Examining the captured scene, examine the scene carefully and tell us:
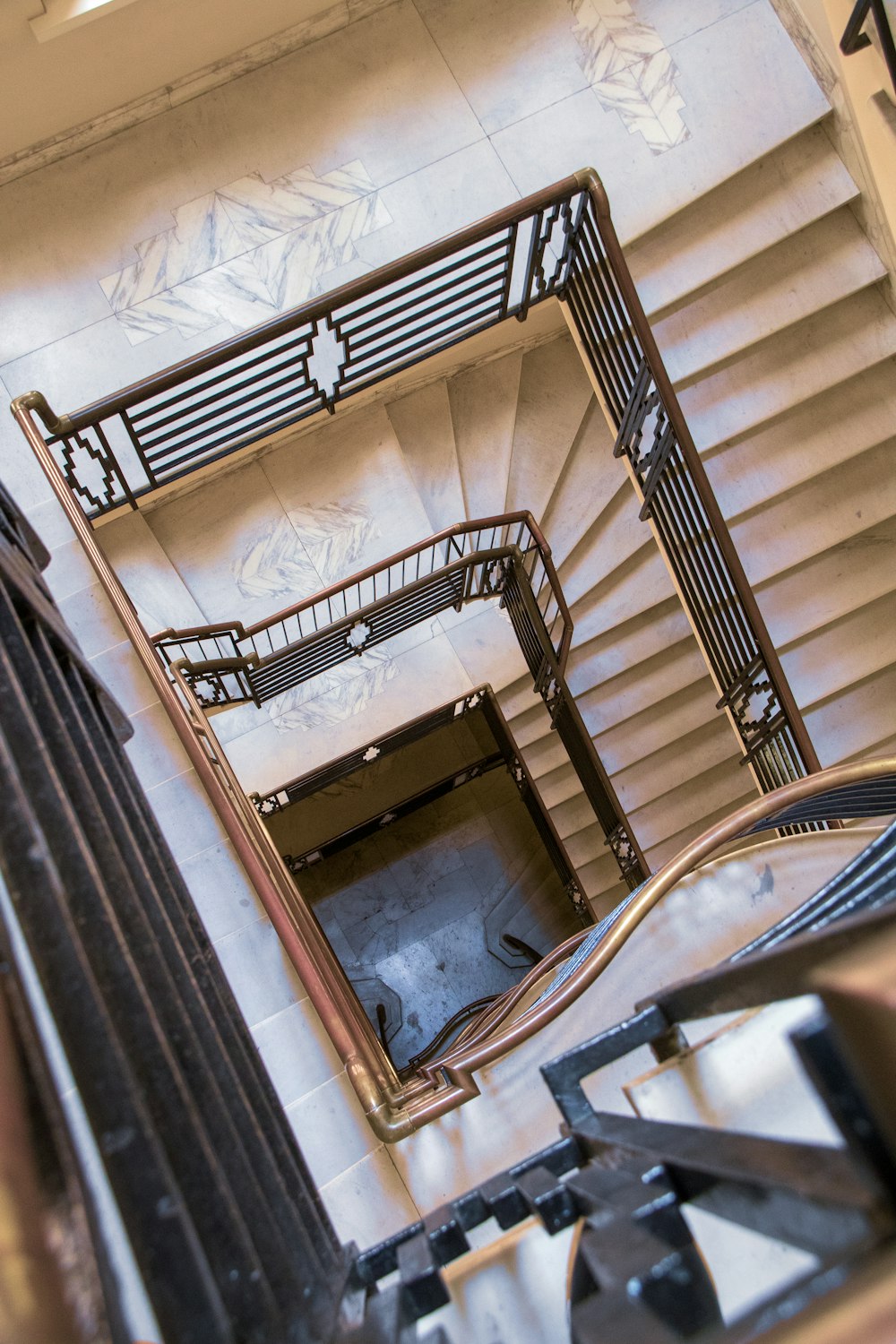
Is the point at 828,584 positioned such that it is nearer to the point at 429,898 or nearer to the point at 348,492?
the point at 348,492

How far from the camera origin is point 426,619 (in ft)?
19.5

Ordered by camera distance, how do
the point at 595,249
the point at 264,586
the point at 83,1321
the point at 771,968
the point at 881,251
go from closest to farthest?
1. the point at 83,1321
2. the point at 771,968
3. the point at 595,249
4. the point at 881,251
5. the point at 264,586

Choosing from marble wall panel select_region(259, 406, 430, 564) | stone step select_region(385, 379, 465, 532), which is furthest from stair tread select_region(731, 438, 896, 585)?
marble wall panel select_region(259, 406, 430, 564)

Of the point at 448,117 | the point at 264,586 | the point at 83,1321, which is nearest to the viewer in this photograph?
the point at 83,1321

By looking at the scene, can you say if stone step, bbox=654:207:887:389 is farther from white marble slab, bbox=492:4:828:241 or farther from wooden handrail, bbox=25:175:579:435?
wooden handrail, bbox=25:175:579:435

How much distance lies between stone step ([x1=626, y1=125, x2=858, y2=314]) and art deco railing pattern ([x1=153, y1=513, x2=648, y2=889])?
5.17ft

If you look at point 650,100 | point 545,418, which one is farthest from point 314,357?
point 650,100

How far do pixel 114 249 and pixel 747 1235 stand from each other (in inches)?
220

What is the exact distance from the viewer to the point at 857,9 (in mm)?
3381

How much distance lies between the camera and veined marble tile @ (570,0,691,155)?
4906 mm

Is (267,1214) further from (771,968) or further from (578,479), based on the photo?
(578,479)

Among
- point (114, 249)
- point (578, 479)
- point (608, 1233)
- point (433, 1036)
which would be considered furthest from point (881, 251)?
point (433, 1036)

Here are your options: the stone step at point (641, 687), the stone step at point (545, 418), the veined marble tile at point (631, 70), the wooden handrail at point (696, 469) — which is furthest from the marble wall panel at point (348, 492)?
the veined marble tile at point (631, 70)

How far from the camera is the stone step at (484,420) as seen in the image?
567 cm
